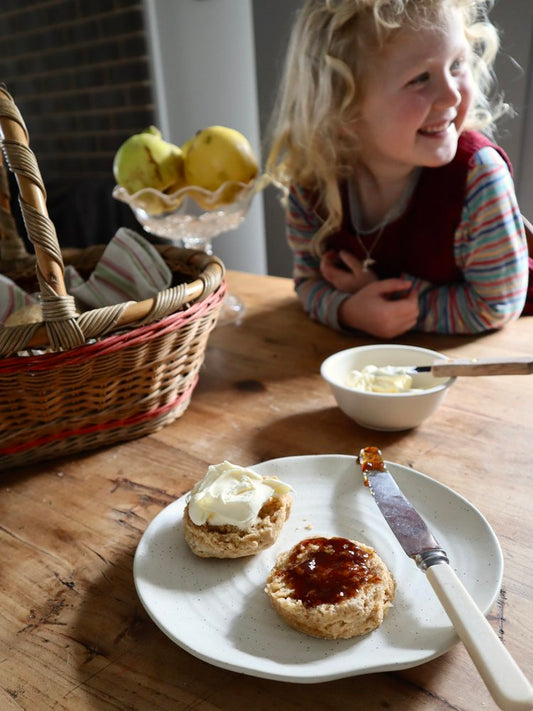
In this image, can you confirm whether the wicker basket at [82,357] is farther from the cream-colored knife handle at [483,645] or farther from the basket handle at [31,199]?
the cream-colored knife handle at [483,645]

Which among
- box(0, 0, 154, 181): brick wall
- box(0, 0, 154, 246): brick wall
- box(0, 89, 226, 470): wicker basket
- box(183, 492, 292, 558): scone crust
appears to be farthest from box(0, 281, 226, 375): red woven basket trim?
box(0, 0, 154, 181): brick wall

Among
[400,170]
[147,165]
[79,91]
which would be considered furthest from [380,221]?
[79,91]

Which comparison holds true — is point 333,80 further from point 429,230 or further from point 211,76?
point 211,76

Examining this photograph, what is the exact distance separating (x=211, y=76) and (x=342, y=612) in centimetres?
252

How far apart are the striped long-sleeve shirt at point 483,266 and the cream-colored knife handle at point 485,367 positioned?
0.29 meters

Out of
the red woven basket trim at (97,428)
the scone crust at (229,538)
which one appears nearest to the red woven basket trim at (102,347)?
the red woven basket trim at (97,428)

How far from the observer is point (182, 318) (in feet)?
2.42

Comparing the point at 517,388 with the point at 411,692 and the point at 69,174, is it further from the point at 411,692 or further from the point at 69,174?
the point at 69,174

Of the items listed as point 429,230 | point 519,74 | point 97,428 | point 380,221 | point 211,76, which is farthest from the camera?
point 211,76

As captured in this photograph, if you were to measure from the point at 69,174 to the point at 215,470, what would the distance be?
308cm

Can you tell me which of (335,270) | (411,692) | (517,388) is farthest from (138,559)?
(335,270)

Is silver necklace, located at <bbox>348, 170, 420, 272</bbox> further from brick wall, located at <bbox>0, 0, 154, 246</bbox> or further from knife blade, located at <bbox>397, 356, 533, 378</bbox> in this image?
brick wall, located at <bbox>0, 0, 154, 246</bbox>

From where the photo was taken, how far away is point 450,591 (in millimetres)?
424

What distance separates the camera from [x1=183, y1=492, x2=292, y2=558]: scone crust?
520 mm
